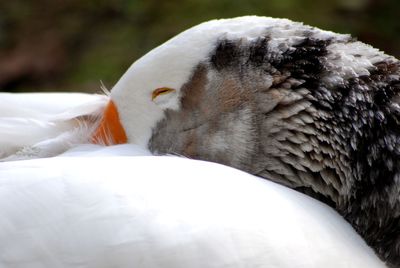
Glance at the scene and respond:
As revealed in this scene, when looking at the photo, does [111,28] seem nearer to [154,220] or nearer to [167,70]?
[167,70]

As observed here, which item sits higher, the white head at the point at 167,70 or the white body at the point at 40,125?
the white head at the point at 167,70

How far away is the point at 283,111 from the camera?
7.31ft

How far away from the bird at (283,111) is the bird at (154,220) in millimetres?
146

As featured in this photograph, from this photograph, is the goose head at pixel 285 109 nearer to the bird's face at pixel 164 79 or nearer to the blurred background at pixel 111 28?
the bird's face at pixel 164 79

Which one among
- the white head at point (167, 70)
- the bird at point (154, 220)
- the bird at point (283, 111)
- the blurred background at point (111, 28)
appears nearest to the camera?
the bird at point (154, 220)

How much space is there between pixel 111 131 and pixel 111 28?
290 centimetres

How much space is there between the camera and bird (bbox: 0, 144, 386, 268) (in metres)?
1.86

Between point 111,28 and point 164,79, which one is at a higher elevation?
point 164,79

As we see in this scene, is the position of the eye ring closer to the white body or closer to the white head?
the white head

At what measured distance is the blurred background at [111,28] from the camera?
5.02 m

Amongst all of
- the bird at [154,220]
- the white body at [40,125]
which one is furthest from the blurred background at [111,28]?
the bird at [154,220]

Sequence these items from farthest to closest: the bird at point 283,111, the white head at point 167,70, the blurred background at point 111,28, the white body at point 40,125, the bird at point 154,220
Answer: the blurred background at point 111,28
the white body at point 40,125
the white head at point 167,70
the bird at point 283,111
the bird at point 154,220

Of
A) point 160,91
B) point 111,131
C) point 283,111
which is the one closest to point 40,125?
point 111,131

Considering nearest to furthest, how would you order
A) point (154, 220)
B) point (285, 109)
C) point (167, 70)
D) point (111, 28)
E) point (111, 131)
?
1. point (154, 220)
2. point (285, 109)
3. point (167, 70)
4. point (111, 131)
5. point (111, 28)
